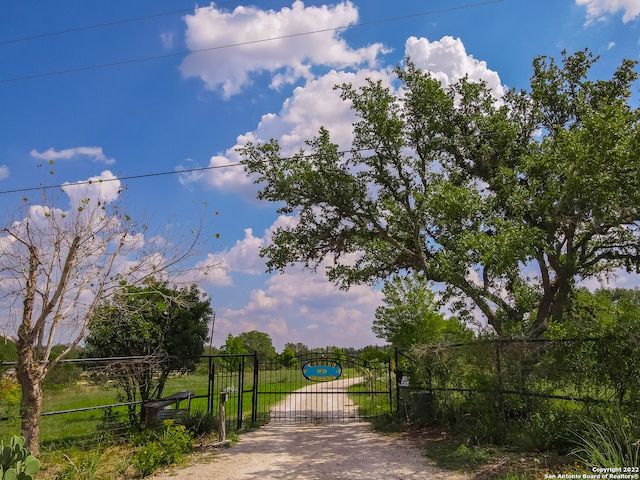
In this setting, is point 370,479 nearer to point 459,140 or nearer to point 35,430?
point 35,430

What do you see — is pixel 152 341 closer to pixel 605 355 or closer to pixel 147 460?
pixel 147 460

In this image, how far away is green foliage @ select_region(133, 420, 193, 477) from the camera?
7340 millimetres

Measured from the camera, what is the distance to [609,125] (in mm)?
8891

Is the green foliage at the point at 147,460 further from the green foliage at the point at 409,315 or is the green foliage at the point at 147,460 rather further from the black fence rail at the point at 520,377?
the green foliage at the point at 409,315

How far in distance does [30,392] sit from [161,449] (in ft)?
8.20

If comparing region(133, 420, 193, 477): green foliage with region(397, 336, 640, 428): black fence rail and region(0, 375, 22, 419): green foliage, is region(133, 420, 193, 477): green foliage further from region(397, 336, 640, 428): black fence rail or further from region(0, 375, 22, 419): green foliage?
region(397, 336, 640, 428): black fence rail

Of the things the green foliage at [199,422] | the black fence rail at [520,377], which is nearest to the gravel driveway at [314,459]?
the green foliage at [199,422]

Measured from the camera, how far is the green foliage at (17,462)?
518cm

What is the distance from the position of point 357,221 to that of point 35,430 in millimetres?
9040

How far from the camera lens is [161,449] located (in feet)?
27.4

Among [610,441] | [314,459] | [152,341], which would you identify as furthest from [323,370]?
[610,441]

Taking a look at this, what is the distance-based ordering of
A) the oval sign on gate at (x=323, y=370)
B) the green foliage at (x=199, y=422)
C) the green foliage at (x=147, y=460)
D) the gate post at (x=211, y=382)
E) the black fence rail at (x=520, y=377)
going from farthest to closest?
the oval sign on gate at (x=323, y=370)
the gate post at (x=211, y=382)
the green foliage at (x=199, y=422)
the green foliage at (x=147, y=460)
the black fence rail at (x=520, y=377)

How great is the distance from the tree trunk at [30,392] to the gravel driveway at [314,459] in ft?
6.16

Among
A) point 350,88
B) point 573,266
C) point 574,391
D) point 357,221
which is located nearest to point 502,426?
point 574,391
